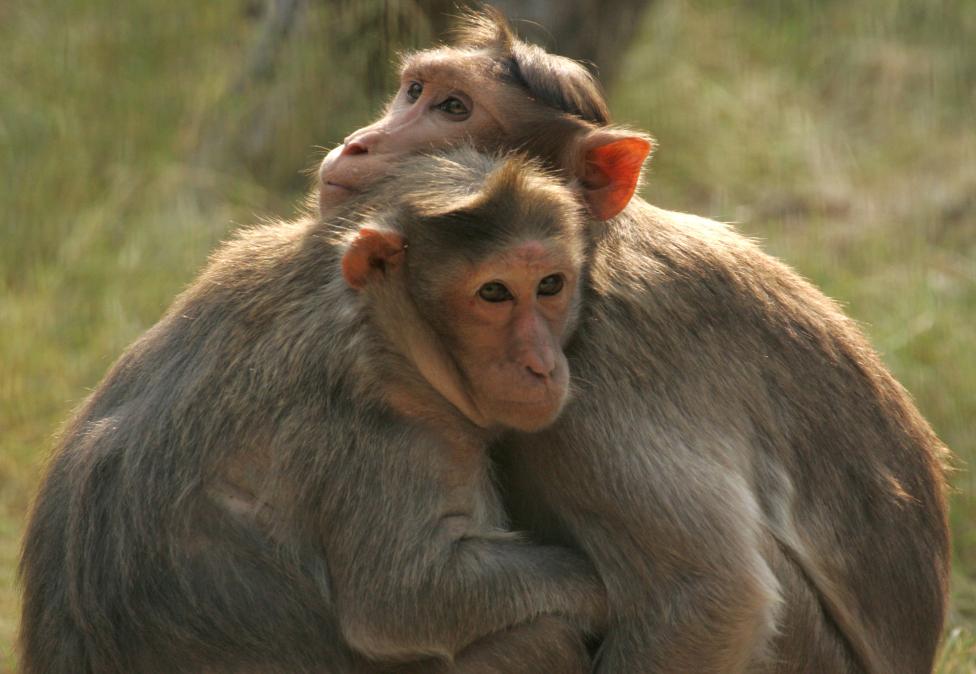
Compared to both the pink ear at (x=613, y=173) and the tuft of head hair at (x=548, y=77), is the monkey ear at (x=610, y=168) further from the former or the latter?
the tuft of head hair at (x=548, y=77)

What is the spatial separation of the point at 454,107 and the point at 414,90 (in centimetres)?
20

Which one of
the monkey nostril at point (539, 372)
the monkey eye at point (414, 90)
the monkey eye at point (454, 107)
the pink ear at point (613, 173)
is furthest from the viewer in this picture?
the monkey eye at point (414, 90)

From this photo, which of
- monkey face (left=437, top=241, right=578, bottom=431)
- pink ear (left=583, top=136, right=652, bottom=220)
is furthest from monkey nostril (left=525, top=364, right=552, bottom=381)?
pink ear (left=583, top=136, right=652, bottom=220)

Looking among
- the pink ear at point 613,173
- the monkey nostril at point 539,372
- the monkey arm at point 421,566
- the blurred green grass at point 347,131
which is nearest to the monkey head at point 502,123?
the pink ear at point 613,173

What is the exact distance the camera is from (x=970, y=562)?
673 centimetres

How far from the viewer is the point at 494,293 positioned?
396 cm

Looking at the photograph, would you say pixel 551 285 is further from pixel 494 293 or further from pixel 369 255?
pixel 369 255

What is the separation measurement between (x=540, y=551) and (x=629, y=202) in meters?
1.08

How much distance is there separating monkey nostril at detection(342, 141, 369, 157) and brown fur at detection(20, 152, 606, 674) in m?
0.39

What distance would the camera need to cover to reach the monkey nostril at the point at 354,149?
14.7ft

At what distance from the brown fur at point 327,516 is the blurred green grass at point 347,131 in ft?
6.08

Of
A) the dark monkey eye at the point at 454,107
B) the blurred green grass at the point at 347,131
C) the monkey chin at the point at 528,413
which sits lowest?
the blurred green grass at the point at 347,131

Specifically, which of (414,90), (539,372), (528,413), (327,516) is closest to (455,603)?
(327,516)

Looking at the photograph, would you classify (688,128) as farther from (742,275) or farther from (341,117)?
(742,275)
